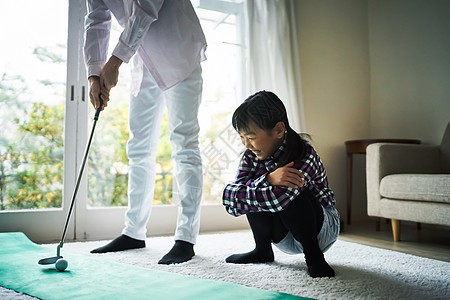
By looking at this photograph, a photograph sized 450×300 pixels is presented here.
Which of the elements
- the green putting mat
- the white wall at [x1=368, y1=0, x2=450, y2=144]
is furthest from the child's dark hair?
the white wall at [x1=368, y1=0, x2=450, y2=144]

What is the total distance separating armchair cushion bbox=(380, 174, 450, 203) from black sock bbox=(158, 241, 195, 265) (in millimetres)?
1227

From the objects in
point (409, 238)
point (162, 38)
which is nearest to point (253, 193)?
point (162, 38)

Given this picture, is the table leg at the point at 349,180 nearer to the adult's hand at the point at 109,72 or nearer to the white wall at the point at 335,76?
the white wall at the point at 335,76

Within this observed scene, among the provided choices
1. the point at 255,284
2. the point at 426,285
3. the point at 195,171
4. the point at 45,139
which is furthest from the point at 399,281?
the point at 45,139

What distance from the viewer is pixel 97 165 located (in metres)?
2.37

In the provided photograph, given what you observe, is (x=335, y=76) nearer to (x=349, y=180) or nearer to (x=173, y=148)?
(x=349, y=180)

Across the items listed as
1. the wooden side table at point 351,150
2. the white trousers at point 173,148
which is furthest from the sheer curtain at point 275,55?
the white trousers at point 173,148

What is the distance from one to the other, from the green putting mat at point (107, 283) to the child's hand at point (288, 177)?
320mm

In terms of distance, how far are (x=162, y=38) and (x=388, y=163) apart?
152 cm

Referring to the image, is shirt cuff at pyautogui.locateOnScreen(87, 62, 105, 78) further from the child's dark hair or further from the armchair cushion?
the armchair cushion

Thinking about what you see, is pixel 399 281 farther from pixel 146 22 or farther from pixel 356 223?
pixel 356 223

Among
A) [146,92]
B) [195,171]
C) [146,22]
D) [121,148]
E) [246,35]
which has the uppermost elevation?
[246,35]

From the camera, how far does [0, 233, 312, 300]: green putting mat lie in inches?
39.4

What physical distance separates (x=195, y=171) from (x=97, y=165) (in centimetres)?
101
